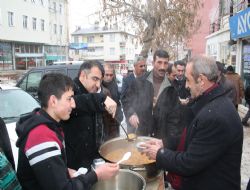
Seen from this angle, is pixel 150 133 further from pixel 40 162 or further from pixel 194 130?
pixel 40 162

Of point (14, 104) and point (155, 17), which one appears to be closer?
point (14, 104)

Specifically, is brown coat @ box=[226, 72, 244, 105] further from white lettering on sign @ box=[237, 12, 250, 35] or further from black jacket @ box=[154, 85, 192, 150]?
black jacket @ box=[154, 85, 192, 150]

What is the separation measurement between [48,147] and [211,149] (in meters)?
1.13

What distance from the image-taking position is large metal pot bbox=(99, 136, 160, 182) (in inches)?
88.5

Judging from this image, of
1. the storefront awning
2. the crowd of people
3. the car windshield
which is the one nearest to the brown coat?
the car windshield

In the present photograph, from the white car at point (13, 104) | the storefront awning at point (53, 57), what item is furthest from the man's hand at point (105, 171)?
the storefront awning at point (53, 57)

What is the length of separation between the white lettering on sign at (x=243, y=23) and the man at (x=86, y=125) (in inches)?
323

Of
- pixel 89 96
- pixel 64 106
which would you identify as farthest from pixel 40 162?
pixel 89 96

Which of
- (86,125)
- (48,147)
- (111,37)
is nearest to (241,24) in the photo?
(86,125)

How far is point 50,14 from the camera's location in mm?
38844

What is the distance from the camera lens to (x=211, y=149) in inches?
78.3

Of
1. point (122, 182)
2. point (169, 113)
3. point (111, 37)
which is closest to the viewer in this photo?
point (122, 182)

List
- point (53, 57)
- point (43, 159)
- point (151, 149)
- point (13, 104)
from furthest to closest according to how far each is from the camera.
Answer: point (53, 57)
point (13, 104)
point (151, 149)
point (43, 159)

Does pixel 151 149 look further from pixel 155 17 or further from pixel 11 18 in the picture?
pixel 11 18
